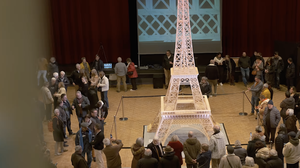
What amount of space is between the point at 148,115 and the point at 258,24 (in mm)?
9124

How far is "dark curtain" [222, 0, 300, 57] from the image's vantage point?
18.8 metres

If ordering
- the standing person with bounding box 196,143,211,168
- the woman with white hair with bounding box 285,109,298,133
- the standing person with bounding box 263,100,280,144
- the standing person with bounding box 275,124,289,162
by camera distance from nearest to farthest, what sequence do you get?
the standing person with bounding box 196,143,211,168, the standing person with bounding box 275,124,289,162, the woman with white hair with bounding box 285,109,298,133, the standing person with bounding box 263,100,280,144

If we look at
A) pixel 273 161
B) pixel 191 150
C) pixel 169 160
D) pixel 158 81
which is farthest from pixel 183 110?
pixel 158 81

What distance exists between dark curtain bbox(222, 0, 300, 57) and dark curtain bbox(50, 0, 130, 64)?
5520mm

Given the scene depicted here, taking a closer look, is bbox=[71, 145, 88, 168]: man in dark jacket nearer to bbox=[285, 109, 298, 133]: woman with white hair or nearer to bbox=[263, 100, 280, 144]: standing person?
bbox=[263, 100, 280, 144]: standing person

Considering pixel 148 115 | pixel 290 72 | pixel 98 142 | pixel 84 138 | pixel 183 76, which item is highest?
pixel 183 76

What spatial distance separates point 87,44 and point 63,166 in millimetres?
10305

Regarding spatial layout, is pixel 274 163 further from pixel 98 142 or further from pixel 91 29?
pixel 91 29

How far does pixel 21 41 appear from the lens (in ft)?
1.04

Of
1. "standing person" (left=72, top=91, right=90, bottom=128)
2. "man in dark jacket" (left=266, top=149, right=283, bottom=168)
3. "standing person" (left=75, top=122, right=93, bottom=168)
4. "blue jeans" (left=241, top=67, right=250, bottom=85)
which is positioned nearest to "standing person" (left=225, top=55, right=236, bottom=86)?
"blue jeans" (left=241, top=67, right=250, bottom=85)

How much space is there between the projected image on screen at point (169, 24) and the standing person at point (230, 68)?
5.16 ft

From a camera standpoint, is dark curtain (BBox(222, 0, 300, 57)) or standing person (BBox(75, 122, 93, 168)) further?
dark curtain (BBox(222, 0, 300, 57))

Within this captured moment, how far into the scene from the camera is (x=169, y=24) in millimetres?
18328

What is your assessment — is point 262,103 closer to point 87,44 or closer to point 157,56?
point 157,56
